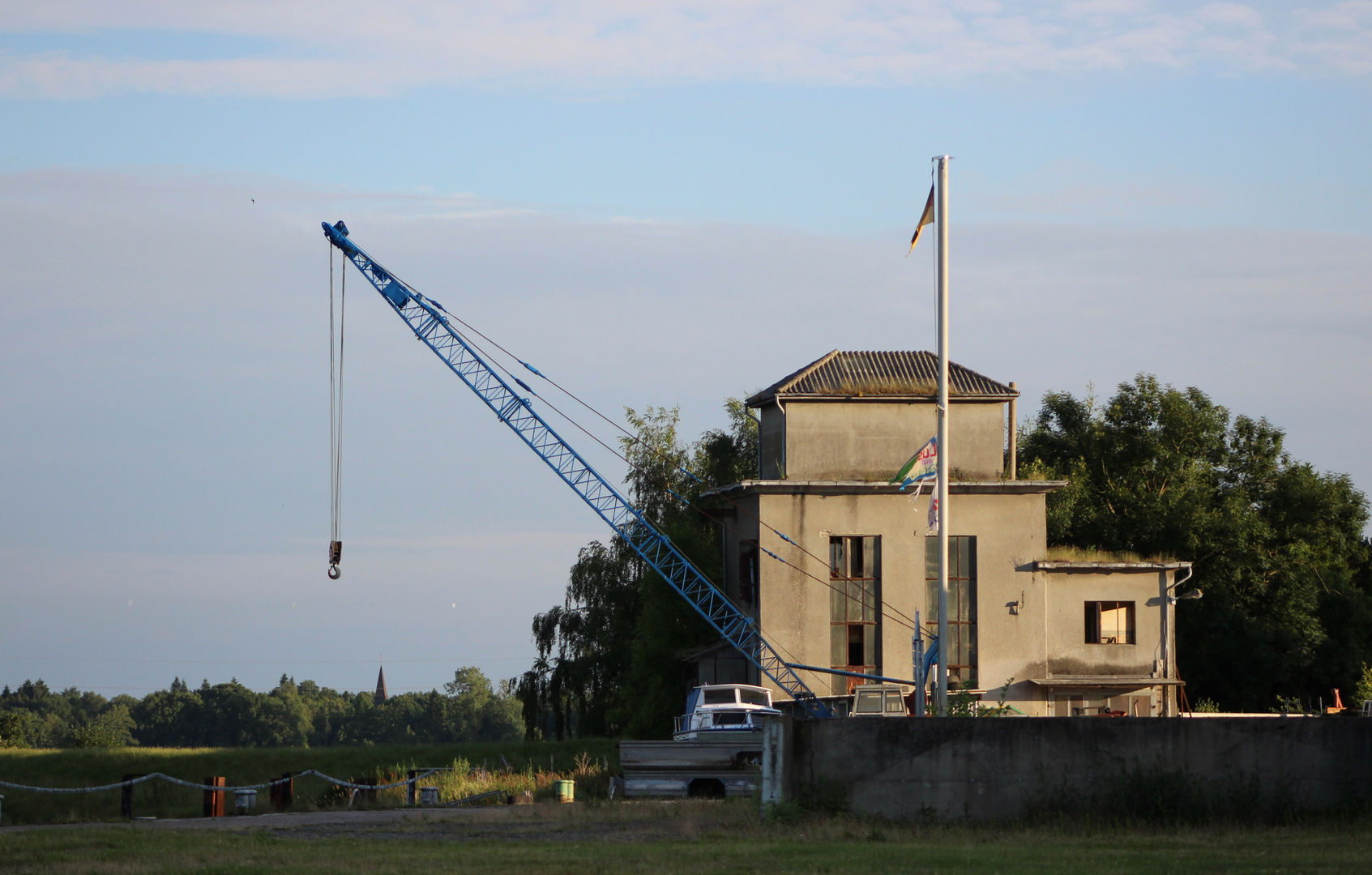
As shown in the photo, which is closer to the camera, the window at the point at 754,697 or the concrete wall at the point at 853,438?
the window at the point at 754,697

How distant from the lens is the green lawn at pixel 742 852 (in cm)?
1609

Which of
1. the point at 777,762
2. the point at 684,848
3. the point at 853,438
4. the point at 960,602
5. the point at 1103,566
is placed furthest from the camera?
the point at 853,438

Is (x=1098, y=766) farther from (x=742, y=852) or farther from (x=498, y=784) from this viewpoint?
(x=498, y=784)

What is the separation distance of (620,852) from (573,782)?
13053mm

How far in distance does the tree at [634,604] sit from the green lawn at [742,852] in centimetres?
3291

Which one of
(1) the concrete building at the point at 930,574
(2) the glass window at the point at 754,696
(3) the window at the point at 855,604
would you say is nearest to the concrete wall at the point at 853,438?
(1) the concrete building at the point at 930,574

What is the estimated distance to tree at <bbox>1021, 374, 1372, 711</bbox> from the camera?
57594mm

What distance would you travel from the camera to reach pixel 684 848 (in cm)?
1830

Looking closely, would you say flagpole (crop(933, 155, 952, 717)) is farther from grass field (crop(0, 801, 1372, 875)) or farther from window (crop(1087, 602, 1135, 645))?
window (crop(1087, 602, 1135, 645))

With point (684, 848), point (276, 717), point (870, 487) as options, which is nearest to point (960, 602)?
point (870, 487)

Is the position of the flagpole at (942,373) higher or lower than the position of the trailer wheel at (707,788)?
higher

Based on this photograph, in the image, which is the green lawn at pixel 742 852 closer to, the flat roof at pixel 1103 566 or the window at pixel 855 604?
the window at pixel 855 604

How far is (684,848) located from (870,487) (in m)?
28.7

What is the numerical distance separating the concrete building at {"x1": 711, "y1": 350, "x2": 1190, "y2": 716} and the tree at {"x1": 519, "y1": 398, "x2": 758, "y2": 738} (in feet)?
24.9
